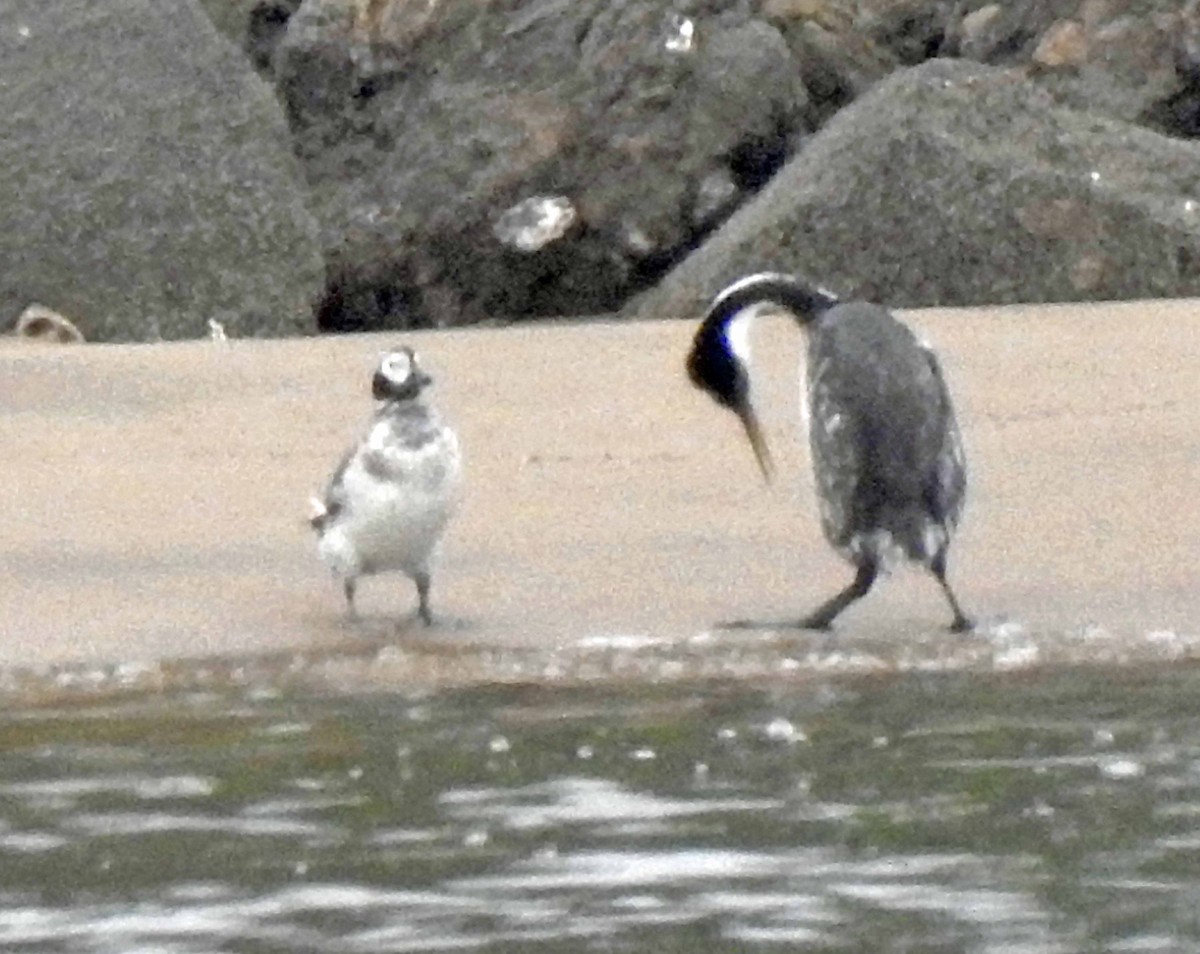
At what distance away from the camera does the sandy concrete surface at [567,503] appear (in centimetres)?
820

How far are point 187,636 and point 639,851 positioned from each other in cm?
217

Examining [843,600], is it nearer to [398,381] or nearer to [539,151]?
[398,381]

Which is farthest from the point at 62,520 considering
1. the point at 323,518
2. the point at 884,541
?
the point at 884,541

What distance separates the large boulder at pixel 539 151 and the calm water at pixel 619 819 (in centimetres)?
696

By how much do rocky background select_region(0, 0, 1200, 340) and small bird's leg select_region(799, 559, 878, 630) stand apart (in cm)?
478

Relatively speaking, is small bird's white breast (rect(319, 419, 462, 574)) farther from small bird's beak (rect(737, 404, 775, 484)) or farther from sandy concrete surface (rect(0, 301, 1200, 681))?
small bird's beak (rect(737, 404, 775, 484))

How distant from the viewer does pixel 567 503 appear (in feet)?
30.1

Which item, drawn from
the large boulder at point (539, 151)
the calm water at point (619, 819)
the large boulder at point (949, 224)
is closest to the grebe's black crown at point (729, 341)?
the calm water at point (619, 819)

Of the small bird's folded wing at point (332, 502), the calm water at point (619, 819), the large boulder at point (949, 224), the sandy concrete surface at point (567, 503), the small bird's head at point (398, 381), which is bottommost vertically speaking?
the large boulder at point (949, 224)

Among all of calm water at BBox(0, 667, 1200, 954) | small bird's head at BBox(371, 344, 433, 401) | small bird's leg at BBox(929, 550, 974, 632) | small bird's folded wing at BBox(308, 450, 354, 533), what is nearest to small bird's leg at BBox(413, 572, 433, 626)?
small bird's folded wing at BBox(308, 450, 354, 533)

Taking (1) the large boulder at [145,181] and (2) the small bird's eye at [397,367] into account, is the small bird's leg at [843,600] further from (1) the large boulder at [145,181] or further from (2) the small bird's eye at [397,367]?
(1) the large boulder at [145,181]

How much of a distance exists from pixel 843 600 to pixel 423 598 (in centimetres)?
103

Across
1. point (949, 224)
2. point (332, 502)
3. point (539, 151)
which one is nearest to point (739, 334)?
→ point (332, 502)

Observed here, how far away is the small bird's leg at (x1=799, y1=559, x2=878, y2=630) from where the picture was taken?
8086 millimetres
